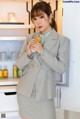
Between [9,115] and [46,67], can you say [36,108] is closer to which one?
[46,67]

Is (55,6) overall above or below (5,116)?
above

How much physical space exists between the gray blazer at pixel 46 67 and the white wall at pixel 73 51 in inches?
4.1

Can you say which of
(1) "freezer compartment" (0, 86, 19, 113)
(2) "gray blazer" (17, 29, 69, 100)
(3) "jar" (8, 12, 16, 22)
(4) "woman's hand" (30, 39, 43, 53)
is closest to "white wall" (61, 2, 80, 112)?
(2) "gray blazer" (17, 29, 69, 100)

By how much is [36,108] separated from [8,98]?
1.60 feet

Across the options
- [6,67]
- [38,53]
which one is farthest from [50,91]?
[6,67]

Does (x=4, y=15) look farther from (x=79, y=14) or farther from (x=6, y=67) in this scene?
(x=79, y=14)

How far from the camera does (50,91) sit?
1.57 meters

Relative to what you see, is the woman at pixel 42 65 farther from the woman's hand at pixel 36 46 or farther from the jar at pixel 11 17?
the jar at pixel 11 17

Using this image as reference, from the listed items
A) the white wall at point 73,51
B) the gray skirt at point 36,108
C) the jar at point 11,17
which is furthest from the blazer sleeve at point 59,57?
the jar at point 11,17

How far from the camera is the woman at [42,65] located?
1.51 m

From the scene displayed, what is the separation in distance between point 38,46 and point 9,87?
28.6 inches

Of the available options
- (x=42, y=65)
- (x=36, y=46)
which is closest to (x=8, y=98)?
(x=42, y=65)

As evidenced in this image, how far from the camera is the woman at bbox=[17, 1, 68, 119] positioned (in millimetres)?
1514

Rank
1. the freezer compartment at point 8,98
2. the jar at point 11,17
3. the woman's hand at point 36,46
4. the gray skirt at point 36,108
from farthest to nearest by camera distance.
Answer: the jar at point 11,17, the freezer compartment at point 8,98, the gray skirt at point 36,108, the woman's hand at point 36,46
